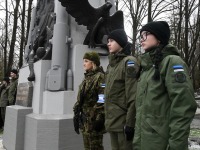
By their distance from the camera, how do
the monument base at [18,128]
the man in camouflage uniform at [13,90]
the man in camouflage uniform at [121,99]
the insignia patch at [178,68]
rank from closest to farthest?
the insignia patch at [178,68], the man in camouflage uniform at [121,99], the monument base at [18,128], the man in camouflage uniform at [13,90]

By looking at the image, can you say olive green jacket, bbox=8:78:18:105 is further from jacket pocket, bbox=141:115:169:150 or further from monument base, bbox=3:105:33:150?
jacket pocket, bbox=141:115:169:150

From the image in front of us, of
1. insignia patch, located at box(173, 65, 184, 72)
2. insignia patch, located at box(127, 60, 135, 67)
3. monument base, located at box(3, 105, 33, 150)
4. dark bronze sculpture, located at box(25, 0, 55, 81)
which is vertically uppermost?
dark bronze sculpture, located at box(25, 0, 55, 81)

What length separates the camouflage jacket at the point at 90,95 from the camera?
358 cm

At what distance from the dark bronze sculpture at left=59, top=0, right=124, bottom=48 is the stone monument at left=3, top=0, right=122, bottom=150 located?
0.24 feet

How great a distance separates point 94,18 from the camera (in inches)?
213

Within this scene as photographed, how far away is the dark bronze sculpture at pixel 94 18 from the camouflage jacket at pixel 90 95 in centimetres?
173

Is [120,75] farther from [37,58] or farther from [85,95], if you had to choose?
[37,58]

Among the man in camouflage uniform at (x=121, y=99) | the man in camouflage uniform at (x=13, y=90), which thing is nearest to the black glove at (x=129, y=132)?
the man in camouflage uniform at (x=121, y=99)

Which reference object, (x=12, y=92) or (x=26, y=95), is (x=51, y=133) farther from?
(x=12, y=92)

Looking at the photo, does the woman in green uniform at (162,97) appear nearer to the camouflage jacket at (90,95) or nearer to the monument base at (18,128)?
the camouflage jacket at (90,95)

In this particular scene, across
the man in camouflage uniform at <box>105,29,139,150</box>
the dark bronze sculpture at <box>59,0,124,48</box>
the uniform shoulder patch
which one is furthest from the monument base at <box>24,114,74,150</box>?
the uniform shoulder patch

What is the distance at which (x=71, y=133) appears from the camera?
184 inches

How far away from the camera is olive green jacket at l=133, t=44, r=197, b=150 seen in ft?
6.56

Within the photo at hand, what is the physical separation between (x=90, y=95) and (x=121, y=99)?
0.83m
